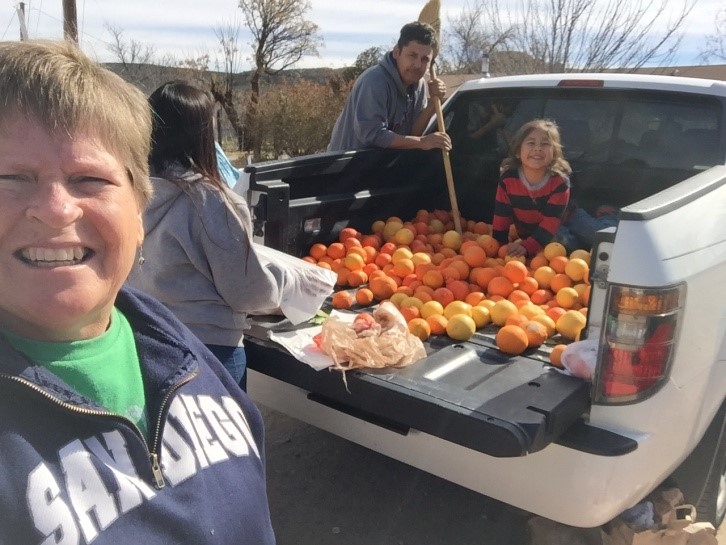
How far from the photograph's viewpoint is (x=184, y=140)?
2777 mm

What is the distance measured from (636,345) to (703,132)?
93.7 inches

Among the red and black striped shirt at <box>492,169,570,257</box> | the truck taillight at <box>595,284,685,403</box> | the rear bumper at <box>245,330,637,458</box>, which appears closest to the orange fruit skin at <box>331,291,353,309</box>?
the rear bumper at <box>245,330,637,458</box>

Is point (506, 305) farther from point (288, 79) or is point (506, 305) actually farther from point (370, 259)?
point (288, 79)

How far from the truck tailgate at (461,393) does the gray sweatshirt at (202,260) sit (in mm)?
287

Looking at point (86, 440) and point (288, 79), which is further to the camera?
point (288, 79)

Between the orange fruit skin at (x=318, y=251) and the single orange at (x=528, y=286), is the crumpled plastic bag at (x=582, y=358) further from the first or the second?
the orange fruit skin at (x=318, y=251)

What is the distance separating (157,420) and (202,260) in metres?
1.42

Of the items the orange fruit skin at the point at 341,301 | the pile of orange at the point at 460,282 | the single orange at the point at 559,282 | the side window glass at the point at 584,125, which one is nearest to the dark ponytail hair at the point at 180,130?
the orange fruit skin at the point at 341,301

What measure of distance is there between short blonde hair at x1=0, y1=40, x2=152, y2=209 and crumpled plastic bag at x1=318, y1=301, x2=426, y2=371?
1.47 m

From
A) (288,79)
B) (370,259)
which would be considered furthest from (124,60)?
(370,259)

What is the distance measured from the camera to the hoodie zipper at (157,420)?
119 cm

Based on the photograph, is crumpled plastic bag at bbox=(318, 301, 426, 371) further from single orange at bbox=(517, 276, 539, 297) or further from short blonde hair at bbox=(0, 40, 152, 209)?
short blonde hair at bbox=(0, 40, 152, 209)

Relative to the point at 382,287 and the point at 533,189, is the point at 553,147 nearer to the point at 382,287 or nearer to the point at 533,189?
the point at 533,189

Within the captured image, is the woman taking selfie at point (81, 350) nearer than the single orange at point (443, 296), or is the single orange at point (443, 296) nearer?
the woman taking selfie at point (81, 350)
